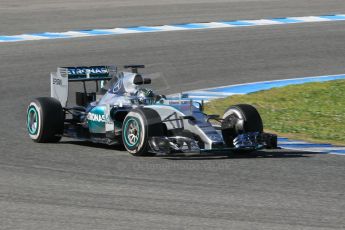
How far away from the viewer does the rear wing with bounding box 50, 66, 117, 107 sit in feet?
47.2

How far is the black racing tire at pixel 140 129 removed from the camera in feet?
40.6

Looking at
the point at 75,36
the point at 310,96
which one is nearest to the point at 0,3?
the point at 75,36

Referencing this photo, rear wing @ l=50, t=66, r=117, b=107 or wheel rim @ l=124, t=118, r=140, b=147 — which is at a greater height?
rear wing @ l=50, t=66, r=117, b=107

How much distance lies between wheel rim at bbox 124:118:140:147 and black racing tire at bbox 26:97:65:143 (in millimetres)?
1320

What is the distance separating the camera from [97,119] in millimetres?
13445

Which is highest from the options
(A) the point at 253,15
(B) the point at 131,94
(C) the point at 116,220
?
(A) the point at 253,15

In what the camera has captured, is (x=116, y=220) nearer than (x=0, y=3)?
Yes

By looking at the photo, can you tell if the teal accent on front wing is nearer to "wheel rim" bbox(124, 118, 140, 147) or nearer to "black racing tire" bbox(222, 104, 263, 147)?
"wheel rim" bbox(124, 118, 140, 147)

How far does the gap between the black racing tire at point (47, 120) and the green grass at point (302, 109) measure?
3.14 meters

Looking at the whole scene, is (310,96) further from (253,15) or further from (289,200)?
(253,15)

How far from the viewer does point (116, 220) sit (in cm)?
920

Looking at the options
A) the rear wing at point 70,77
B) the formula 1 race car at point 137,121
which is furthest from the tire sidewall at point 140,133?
the rear wing at point 70,77

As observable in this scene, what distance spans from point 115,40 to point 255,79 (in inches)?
193

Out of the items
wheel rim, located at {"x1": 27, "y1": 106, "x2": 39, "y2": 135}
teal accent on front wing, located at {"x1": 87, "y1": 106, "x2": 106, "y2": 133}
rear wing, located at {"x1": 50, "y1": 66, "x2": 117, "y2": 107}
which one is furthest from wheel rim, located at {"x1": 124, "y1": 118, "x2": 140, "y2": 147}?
rear wing, located at {"x1": 50, "y1": 66, "x2": 117, "y2": 107}
